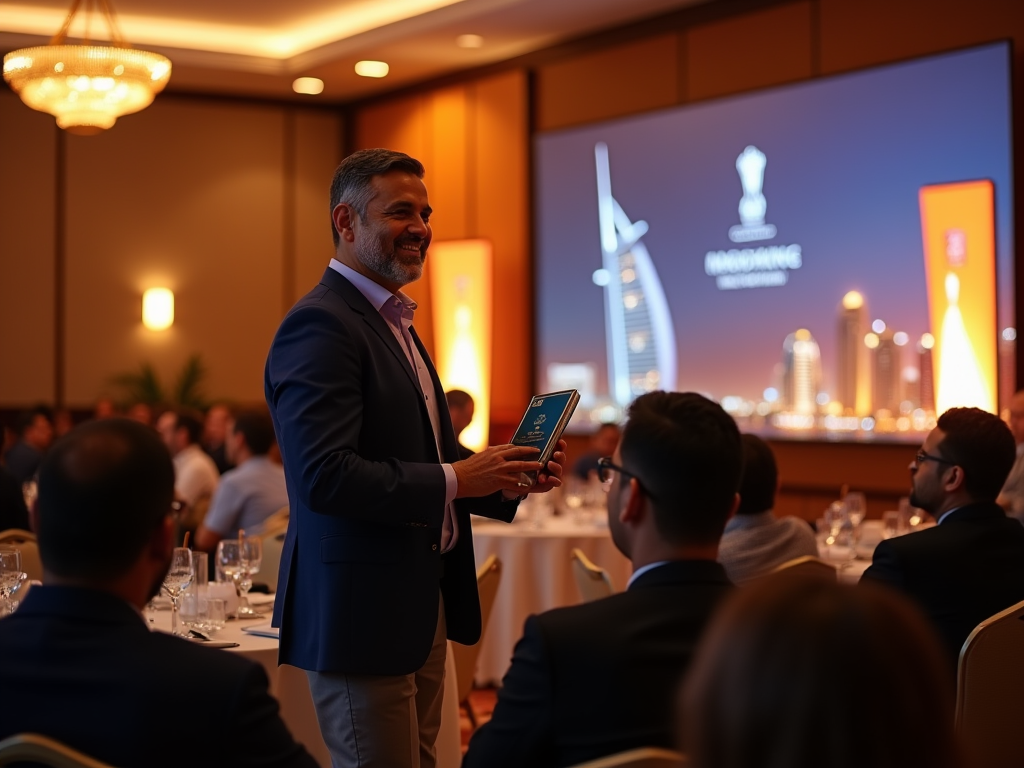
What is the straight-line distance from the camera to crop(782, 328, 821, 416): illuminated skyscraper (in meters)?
8.13

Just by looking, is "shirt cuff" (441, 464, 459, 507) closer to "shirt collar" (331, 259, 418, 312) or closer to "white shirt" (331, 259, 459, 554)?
"white shirt" (331, 259, 459, 554)

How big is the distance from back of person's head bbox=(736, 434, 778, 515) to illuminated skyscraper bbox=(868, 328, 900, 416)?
13.0 feet

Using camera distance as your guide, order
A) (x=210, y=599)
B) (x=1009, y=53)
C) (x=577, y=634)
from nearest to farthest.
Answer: (x=577, y=634) < (x=210, y=599) < (x=1009, y=53)

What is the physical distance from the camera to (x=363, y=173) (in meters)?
2.62

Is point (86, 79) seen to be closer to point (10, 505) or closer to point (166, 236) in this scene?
point (10, 505)

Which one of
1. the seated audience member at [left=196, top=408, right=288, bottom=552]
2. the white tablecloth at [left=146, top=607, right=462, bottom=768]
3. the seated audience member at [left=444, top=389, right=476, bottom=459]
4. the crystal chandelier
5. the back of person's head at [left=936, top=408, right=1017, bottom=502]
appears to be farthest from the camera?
the crystal chandelier

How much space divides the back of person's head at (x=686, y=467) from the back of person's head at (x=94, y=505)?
708mm

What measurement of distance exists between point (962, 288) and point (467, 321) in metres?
4.49

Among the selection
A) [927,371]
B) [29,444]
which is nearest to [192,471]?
[29,444]

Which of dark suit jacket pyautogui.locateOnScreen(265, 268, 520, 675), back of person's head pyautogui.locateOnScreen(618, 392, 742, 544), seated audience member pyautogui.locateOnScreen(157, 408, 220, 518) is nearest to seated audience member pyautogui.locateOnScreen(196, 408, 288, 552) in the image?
seated audience member pyautogui.locateOnScreen(157, 408, 220, 518)

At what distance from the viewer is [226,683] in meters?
1.48

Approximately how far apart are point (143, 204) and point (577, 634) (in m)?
10.7

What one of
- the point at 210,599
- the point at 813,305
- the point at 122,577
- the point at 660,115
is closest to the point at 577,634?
the point at 122,577

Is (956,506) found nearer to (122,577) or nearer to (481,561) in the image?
(122,577)
